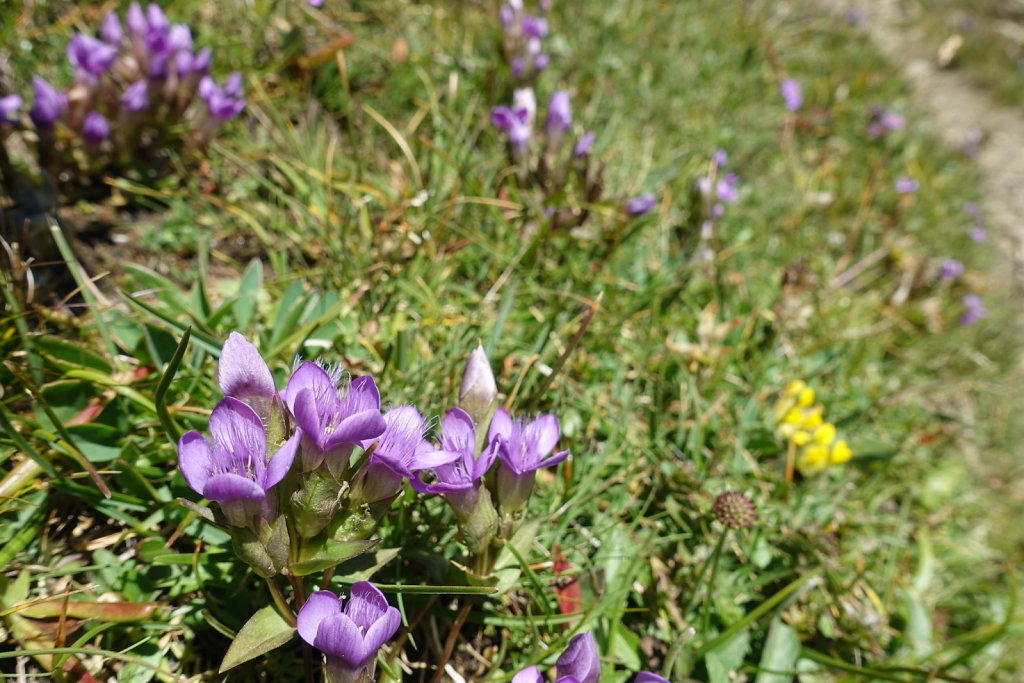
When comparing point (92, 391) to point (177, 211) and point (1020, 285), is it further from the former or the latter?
point (1020, 285)

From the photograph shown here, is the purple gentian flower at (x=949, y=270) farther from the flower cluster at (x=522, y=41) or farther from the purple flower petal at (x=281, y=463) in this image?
the purple flower petal at (x=281, y=463)

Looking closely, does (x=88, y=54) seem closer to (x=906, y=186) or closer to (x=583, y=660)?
(x=583, y=660)

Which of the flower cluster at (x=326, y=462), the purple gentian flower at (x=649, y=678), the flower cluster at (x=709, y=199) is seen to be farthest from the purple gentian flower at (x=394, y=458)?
the flower cluster at (x=709, y=199)

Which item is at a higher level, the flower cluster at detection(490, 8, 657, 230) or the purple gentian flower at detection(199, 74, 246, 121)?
the purple gentian flower at detection(199, 74, 246, 121)

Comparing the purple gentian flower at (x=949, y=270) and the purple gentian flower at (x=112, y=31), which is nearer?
the purple gentian flower at (x=112, y=31)

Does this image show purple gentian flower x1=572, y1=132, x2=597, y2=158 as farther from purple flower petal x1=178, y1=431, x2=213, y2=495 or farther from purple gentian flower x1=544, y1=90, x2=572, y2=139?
purple flower petal x1=178, y1=431, x2=213, y2=495

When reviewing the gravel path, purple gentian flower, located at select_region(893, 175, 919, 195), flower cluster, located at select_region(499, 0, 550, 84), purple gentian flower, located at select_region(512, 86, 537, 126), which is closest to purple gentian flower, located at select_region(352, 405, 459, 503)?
purple gentian flower, located at select_region(512, 86, 537, 126)

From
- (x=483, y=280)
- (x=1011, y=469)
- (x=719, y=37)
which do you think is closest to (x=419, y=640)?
(x=483, y=280)
